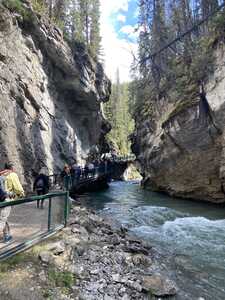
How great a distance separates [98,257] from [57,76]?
2205 cm

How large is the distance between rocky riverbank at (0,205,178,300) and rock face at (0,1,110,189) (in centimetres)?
908

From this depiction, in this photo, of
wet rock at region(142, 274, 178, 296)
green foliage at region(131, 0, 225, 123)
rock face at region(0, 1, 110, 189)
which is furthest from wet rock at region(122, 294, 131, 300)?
green foliage at region(131, 0, 225, 123)

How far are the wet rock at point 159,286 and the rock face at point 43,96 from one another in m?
10.8

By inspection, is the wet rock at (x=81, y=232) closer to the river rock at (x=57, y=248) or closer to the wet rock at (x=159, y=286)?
the river rock at (x=57, y=248)

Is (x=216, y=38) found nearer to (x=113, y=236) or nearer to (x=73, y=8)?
(x=113, y=236)

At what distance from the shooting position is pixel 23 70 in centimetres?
1977

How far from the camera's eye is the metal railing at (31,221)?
21.5ft

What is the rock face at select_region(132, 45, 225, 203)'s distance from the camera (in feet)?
64.8

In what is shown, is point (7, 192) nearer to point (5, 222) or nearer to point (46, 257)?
point (5, 222)

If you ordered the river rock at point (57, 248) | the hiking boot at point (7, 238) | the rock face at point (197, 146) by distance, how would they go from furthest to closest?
the rock face at point (197, 146)
the river rock at point (57, 248)
the hiking boot at point (7, 238)

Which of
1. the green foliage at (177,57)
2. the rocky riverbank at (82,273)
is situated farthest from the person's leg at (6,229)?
the green foliage at (177,57)

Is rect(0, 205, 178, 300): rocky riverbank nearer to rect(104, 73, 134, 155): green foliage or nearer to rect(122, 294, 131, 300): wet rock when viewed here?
rect(122, 294, 131, 300): wet rock

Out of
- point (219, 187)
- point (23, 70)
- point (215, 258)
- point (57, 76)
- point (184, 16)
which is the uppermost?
point (184, 16)

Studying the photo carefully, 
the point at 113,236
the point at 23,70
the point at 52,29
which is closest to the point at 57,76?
the point at 52,29
